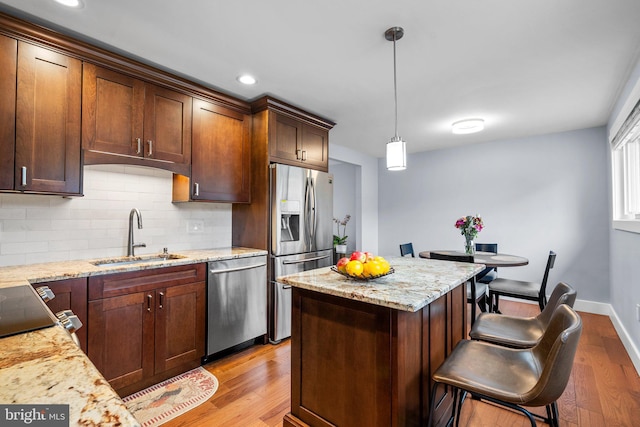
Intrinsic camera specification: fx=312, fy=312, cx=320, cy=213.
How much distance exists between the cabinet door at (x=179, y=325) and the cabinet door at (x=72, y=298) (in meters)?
0.45

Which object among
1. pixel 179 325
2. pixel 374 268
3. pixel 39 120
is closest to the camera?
pixel 374 268

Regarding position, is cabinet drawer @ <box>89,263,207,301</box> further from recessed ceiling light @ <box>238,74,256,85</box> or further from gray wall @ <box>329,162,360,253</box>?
gray wall @ <box>329,162,360,253</box>

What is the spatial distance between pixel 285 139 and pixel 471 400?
2765 mm

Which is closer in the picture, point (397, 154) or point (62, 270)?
point (62, 270)

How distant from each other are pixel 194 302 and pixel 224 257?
16.9 inches

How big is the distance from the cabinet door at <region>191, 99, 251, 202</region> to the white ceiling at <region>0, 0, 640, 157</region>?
26 centimetres

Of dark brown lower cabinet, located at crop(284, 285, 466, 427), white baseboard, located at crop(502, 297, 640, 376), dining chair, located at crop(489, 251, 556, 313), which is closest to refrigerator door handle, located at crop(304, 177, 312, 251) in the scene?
dark brown lower cabinet, located at crop(284, 285, 466, 427)

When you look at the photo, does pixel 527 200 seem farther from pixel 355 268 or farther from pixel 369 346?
pixel 369 346

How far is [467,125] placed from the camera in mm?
3797

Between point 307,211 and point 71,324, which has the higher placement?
point 307,211

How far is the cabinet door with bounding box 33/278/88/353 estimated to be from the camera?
185 cm

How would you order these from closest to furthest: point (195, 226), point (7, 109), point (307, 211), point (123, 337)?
point (7, 109)
point (123, 337)
point (195, 226)
point (307, 211)

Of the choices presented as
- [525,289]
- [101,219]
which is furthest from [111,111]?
[525,289]

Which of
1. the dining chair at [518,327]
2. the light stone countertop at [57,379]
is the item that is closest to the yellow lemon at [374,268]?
the dining chair at [518,327]
